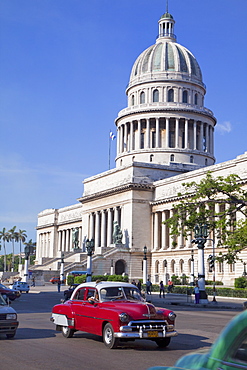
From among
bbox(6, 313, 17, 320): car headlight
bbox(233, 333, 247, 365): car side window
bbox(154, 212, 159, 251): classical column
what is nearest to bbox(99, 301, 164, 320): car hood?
bbox(6, 313, 17, 320): car headlight

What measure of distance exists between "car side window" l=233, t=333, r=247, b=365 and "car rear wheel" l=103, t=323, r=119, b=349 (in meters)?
9.12

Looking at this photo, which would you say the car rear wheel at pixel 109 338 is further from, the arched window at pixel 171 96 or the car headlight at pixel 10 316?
the arched window at pixel 171 96

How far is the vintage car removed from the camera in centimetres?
1330

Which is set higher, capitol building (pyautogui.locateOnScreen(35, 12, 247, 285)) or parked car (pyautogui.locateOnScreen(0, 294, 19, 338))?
capitol building (pyautogui.locateOnScreen(35, 12, 247, 285))

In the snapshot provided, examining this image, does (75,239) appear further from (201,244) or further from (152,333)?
(152,333)

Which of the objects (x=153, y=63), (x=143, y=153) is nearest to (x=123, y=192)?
(x=143, y=153)

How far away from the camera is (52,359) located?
1205cm

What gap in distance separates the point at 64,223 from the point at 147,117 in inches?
1296

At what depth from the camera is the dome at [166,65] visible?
9650 cm

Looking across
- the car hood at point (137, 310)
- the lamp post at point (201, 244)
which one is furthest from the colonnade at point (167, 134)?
the car hood at point (137, 310)

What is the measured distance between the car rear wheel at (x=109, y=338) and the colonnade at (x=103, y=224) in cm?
6838

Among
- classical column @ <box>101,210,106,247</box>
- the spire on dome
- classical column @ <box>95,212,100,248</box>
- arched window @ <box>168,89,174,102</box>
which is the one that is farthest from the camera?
the spire on dome

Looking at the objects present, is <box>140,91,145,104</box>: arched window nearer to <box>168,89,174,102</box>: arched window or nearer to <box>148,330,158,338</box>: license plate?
<box>168,89,174,102</box>: arched window

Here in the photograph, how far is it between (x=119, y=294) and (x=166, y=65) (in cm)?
8631
